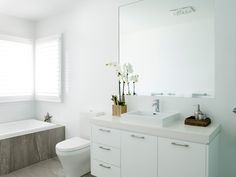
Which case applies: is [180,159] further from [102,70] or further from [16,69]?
[16,69]

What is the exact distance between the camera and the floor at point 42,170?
2773 millimetres

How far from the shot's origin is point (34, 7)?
3.32m

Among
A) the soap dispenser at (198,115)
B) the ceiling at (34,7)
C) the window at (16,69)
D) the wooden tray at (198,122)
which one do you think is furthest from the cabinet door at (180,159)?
the window at (16,69)

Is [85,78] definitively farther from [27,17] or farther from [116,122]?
[27,17]

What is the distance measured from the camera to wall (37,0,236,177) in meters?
1.93

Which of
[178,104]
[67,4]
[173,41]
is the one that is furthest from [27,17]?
[178,104]

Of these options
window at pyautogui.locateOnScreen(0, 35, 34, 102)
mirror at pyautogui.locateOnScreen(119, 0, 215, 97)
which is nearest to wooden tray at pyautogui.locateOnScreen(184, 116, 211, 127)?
mirror at pyautogui.locateOnScreen(119, 0, 215, 97)

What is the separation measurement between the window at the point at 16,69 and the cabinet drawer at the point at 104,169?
2.45 m

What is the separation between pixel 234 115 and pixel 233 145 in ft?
1.00

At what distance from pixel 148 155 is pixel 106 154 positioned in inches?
22.3

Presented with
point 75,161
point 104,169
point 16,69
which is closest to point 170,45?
point 104,169

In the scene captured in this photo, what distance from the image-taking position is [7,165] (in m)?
2.82

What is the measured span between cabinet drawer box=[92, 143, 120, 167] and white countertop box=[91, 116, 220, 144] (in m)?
0.27

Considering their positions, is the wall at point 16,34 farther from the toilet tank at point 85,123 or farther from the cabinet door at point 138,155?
the cabinet door at point 138,155
